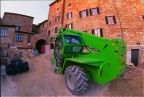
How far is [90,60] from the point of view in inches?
257

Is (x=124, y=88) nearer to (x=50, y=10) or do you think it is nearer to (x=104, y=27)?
(x=104, y=27)

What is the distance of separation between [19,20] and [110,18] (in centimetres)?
2029

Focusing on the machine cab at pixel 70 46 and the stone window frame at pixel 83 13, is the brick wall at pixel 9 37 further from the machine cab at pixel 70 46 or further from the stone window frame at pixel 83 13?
the machine cab at pixel 70 46

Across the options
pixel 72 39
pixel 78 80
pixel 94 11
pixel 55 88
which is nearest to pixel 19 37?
pixel 94 11

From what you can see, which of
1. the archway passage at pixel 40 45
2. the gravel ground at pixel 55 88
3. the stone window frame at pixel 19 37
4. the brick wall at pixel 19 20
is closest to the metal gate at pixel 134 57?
the gravel ground at pixel 55 88

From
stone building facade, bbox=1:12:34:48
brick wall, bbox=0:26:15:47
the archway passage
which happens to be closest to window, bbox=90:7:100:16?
the archway passage

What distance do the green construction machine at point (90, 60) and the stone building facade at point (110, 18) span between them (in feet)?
60.8

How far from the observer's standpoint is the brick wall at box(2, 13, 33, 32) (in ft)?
110

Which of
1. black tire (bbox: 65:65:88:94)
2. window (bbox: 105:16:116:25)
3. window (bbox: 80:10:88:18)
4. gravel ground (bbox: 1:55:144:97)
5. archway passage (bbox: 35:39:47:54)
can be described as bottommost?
gravel ground (bbox: 1:55:144:97)

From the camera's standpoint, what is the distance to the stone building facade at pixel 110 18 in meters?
26.0

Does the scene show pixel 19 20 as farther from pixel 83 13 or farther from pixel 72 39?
pixel 72 39

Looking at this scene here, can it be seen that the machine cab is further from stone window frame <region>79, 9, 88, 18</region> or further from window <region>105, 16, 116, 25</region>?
stone window frame <region>79, 9, 88, 18</region>

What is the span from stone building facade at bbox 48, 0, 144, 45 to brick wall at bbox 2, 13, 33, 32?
1034 cm

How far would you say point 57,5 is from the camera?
34000 millimetres
